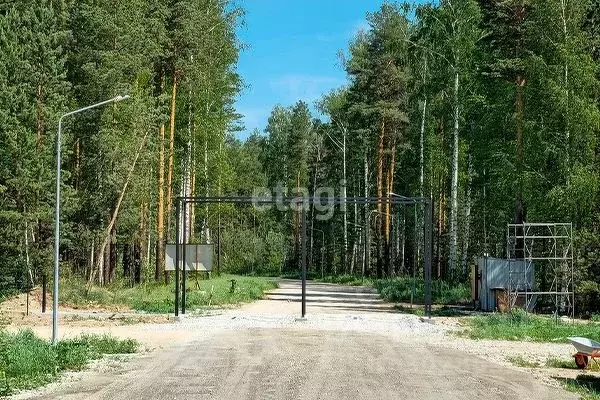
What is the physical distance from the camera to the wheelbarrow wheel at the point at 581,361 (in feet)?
47.9

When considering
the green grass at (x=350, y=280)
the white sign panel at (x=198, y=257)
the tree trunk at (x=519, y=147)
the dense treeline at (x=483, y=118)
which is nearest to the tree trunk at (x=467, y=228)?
the dense treeline at (x=483, y=118)

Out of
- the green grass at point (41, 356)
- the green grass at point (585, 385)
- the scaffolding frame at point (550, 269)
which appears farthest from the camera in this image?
the scaffolding frame at point (550, 269)

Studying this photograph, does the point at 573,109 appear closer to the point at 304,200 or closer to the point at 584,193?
the point at 584,193

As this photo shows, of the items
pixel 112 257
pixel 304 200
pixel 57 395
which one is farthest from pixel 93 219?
pixel 57 395

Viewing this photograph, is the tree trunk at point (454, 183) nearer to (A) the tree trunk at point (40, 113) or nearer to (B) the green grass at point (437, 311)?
(B) the green grass at point (437, 311)

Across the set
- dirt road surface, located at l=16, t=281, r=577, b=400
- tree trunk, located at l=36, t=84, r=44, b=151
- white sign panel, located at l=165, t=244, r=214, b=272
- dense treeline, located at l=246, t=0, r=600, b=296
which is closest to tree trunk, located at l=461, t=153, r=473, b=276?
dense treeline, located at l=246, t=0, r=600, b=296

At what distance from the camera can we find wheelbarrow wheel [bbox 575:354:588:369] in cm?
1459

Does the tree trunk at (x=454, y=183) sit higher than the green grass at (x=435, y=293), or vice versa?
the tree trunk at (x=454, y=183)

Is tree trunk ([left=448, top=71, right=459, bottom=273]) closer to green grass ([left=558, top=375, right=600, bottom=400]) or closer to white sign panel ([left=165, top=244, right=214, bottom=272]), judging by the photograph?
white sign panel ([left=165, top=244, right=214, bottom=272])

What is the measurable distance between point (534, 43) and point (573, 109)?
11.6ft

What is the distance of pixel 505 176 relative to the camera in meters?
→ 28.7

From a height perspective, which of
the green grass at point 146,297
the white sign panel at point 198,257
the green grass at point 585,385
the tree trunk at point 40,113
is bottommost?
the green grass at point 585,385

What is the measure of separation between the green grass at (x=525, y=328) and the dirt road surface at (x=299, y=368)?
4.47 ft

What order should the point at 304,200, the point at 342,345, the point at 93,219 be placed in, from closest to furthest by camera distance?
the point at 342,345 → the point at 304,200 → the point at 93,219
